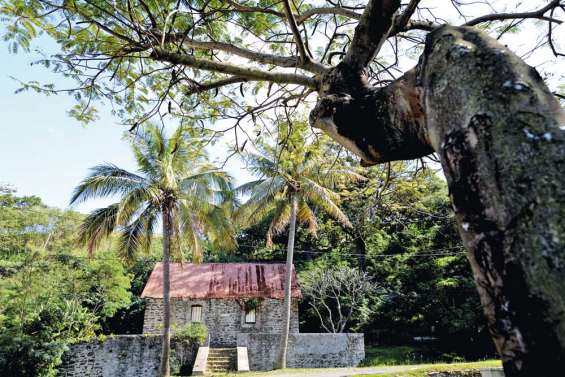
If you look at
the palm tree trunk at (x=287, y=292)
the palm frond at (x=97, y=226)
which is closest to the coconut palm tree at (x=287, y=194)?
the palm tree trunk at (x=287, y=292)

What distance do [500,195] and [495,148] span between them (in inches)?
5.8

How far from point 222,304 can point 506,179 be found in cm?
1907

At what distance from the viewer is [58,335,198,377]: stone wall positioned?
1438cm

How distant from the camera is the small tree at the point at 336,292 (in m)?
19.4

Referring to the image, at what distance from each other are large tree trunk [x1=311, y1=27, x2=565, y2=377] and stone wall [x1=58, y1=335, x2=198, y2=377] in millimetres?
16039

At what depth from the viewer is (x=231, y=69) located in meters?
2.82

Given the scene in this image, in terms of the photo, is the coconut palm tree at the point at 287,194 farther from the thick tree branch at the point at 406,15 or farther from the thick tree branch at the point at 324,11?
the thick tree branch at the point at 406,15

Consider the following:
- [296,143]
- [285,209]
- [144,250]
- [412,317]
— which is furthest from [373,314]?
[296,143]

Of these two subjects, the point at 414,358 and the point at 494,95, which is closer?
the point at 494,95

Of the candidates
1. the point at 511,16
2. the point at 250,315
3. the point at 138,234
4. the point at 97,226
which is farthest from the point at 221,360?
the point at 511,16

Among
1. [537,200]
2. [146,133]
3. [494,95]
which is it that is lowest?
[537,200]

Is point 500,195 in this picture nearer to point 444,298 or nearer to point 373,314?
point 444,298

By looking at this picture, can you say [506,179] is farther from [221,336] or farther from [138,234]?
[221,336]

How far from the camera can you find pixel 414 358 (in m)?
17.2
